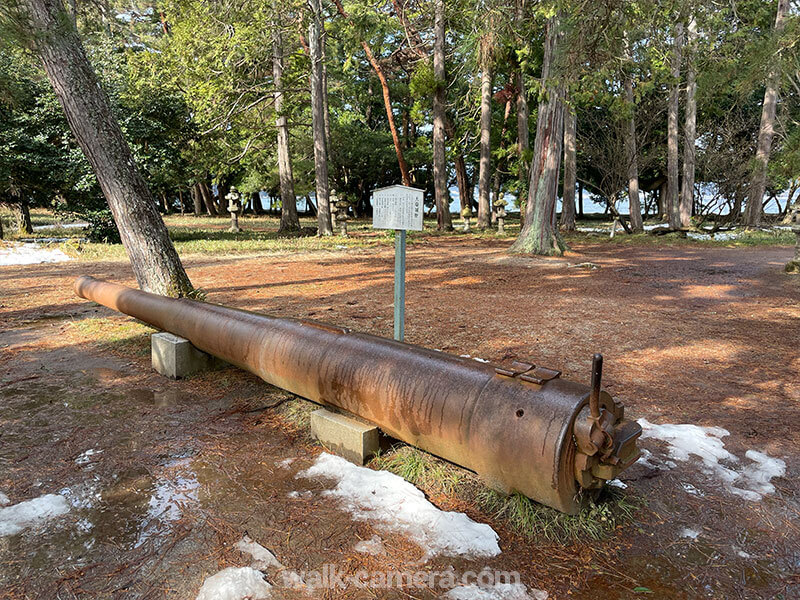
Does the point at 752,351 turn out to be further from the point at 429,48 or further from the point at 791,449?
the point at 429,48

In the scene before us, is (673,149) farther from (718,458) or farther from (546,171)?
(718,458)

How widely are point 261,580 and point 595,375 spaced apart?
144 centimetres

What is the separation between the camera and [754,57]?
862cm

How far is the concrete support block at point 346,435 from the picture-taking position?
107 inches

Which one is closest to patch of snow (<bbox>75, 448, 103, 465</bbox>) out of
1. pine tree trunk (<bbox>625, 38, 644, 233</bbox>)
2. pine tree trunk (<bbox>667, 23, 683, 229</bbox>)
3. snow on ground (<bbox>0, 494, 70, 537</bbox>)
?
snow on ground (<bbox>0, 494, 70, 537</bbox>)

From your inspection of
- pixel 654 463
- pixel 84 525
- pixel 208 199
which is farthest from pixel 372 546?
pixel 208 199

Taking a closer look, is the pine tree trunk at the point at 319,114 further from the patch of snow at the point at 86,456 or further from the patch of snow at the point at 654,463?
the patch of snow at the point at 654,463

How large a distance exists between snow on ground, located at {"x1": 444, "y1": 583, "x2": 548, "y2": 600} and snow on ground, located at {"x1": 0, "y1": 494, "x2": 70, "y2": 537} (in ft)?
6.01

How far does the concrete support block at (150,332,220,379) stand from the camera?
4.05 m

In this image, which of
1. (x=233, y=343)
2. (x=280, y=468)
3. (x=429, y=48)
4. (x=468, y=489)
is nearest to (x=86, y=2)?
(x=233, y=343)

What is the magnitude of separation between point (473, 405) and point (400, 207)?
6.49ft

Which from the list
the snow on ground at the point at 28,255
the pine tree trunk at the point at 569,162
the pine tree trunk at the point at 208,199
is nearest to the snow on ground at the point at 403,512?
the snow on ground at the point at 28,255

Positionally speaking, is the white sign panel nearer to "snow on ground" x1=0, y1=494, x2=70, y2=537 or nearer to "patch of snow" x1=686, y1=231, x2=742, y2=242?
"snow on ground" x1=0, y1=494, x2=70, y2=537

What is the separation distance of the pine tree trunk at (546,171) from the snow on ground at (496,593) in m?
10.9
